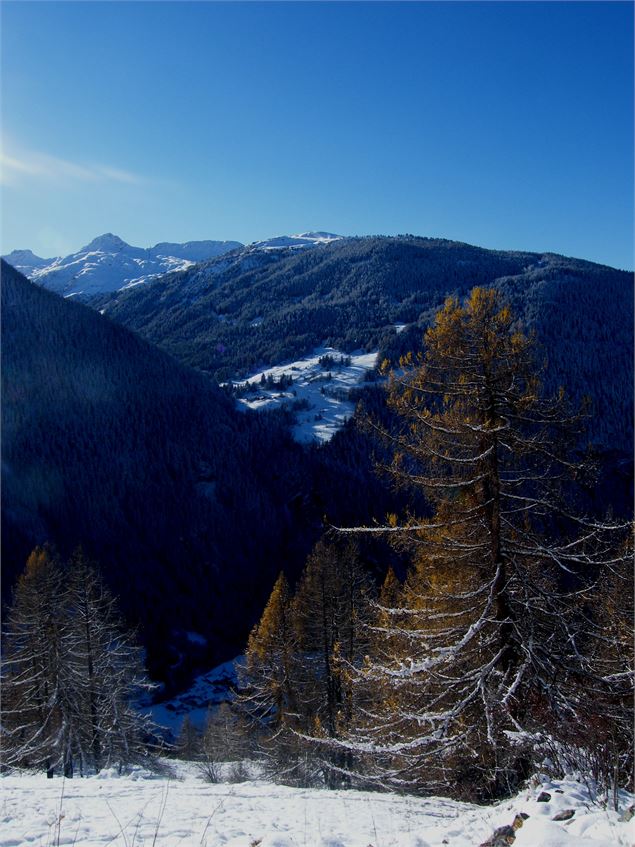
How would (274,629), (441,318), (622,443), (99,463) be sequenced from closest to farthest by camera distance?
(441,318) < (274,629) < (99,463) < (622,443)

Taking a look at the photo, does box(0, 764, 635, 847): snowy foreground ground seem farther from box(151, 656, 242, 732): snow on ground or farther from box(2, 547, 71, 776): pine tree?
box(151, 656, 242, 732): snow on ground

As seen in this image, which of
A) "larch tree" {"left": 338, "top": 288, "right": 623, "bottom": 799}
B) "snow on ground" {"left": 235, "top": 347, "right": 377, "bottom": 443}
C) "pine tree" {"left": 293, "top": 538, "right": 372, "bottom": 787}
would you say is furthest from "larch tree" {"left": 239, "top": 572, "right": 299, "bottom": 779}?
"snow on ground" {"left": 235, "top": 347, "right": 377, "bottom": 443}

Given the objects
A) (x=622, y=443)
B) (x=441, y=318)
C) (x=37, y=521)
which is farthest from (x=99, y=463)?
(x=622, y=443)

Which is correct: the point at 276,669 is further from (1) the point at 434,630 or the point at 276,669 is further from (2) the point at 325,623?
(1) the point at 434,630

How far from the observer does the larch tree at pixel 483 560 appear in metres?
7.10

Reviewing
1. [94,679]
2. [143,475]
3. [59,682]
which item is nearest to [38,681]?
[59,682]

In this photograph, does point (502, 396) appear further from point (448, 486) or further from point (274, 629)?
point (274, 629)

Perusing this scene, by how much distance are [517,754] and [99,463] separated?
4066 inches

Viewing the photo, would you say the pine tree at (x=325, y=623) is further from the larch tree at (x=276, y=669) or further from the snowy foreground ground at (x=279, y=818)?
the snowy foreground ground at (x=279, y=818)

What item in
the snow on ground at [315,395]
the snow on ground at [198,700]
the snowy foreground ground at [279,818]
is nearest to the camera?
the snowy foreground ground at [279,818]

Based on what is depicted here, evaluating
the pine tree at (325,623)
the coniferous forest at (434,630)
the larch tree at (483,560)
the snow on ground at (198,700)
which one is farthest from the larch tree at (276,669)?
the snow on ground at (198,700)

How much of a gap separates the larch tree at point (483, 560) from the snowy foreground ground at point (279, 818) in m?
0.78

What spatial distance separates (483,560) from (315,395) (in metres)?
158

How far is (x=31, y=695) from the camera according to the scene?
21391 millimetres
